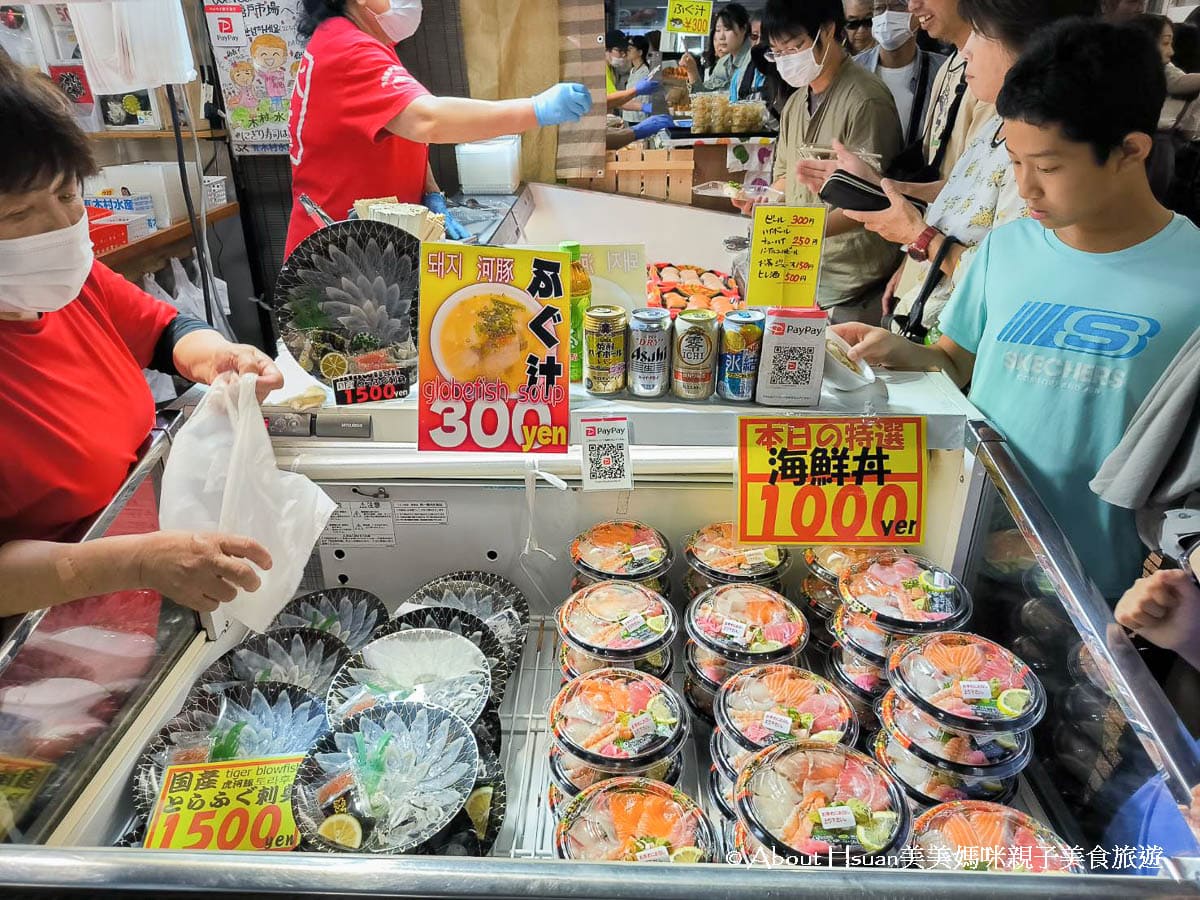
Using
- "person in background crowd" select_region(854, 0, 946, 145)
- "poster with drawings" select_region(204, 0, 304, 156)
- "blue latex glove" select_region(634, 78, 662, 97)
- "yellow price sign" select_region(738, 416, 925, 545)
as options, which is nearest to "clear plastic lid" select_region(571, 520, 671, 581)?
"yellow price sign" select_region(738, 416, 925, 545)

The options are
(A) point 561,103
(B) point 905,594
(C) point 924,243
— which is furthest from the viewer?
(A) point 561,103

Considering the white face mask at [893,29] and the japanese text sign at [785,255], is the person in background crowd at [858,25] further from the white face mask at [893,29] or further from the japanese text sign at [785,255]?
the japanese text sign at [785,255]

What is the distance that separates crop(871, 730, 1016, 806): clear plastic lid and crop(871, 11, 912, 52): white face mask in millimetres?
3925

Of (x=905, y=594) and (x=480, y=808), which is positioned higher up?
(x=905, y=594)

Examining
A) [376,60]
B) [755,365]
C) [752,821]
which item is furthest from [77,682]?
[376,60]

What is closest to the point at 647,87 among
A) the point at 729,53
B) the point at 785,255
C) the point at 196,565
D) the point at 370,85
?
the point at 729,53

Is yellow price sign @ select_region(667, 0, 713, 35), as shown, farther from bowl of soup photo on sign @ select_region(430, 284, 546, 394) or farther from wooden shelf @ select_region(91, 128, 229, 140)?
bowl of soup photo on sign @ select_region(430, 284, 546, 394)

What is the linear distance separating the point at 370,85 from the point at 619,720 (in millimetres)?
2254

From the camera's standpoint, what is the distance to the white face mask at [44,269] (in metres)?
1.16

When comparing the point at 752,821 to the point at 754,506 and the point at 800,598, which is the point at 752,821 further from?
the point at 800,598

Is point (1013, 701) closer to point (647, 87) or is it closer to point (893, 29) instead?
point (893, 29)

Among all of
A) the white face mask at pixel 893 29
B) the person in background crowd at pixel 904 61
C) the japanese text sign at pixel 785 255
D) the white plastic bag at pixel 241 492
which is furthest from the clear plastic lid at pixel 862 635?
the white face mask at pixel 893 29

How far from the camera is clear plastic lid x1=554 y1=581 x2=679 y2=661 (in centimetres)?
138

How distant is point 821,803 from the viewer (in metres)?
1.09
